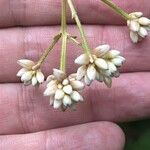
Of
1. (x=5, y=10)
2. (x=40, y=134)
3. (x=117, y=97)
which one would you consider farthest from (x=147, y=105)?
(x=5, y=10)

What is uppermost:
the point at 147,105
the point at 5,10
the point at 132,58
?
the point at 5,10

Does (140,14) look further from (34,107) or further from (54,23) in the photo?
(34,107)

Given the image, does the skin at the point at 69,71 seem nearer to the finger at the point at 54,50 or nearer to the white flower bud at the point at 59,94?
the finger at the point at 54,50

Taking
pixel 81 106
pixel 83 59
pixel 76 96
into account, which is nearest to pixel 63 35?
pixel 83 59

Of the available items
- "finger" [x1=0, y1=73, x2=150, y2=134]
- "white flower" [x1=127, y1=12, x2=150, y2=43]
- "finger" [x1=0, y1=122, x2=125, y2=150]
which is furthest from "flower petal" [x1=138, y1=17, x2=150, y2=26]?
"finger" [x1=0, y1=122, x2=125, y2=150]

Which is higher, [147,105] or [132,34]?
[132,34]

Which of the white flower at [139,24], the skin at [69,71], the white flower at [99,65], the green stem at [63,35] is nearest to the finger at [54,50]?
the skin at [69,71]
